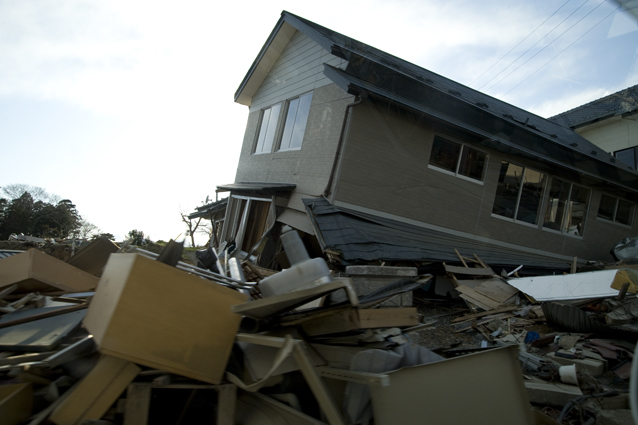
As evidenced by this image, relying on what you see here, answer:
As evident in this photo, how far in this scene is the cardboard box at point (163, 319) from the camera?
2168mm

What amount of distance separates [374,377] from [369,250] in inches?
190

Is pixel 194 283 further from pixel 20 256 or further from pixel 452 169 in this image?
pixel 452 169

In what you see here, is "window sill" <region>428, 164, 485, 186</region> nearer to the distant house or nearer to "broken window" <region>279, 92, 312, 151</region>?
"broken window" <region>279, 92, 312, 151</region>

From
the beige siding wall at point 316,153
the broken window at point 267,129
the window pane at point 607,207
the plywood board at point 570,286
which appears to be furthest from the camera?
the window pane at point 607,207

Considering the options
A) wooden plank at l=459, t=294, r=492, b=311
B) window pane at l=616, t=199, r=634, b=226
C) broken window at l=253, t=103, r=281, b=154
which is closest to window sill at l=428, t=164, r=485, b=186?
wooden plank at l=459, t=294, r=492, b=311

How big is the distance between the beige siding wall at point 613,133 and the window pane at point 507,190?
7.74 meters

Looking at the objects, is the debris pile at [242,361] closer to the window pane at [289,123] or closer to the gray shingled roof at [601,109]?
the window pane at [289,123]

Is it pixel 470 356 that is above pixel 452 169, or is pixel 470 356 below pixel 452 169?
below

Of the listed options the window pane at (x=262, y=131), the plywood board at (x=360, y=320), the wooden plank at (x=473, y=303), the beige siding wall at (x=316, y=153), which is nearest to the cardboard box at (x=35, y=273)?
the plywood board at (x=360, y=320)

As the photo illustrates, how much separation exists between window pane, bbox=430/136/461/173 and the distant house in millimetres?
8845

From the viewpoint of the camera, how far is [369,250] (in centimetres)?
694

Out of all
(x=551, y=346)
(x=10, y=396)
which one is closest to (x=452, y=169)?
(x=551, y=346)

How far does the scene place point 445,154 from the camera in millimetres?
9109

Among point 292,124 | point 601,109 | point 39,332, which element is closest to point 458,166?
point 292,124
